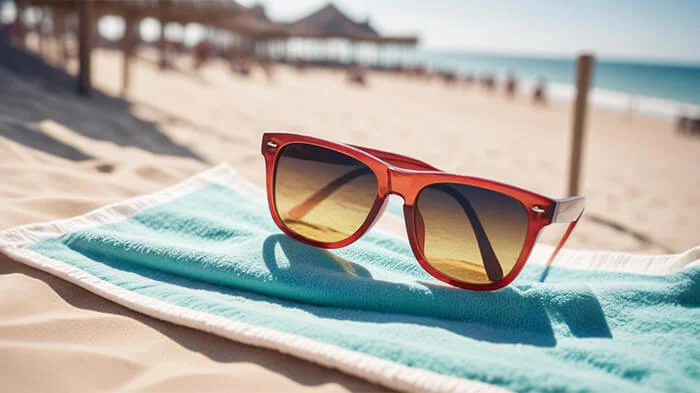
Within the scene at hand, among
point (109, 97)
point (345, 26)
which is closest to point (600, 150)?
Answer: point (109, 97)

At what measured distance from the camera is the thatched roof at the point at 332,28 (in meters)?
26.8

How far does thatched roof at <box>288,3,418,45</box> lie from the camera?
26.8 metres

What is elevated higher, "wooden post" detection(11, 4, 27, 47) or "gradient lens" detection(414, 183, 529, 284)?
"wooden post" detection(11, 4, 27, 47)

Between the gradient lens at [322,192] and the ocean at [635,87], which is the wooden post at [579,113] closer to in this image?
the gradient lens at [322,192]

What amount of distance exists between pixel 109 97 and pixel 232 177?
399 centimetres

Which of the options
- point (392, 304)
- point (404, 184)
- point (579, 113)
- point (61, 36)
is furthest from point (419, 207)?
point (61, 36)

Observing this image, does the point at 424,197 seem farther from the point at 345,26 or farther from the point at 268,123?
the point at 345,26

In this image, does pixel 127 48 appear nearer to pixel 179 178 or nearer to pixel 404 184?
pixel 179 178

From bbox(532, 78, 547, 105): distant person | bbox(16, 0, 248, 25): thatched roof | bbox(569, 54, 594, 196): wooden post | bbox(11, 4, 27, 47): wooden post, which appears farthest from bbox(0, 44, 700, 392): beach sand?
bbox(532, 78, 547, 105): distant person

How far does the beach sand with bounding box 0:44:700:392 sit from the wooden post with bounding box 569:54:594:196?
33 cm

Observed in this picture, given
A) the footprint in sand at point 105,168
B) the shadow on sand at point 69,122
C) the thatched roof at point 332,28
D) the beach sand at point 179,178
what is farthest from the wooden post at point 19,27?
the thatched roof at point 332,28

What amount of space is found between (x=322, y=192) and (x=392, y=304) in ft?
1.30

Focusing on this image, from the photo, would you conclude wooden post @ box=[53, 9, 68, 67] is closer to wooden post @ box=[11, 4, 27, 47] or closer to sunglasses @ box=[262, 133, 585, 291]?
wooden post @ box=[11, 4, 27, 47]

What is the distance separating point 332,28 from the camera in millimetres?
26906
